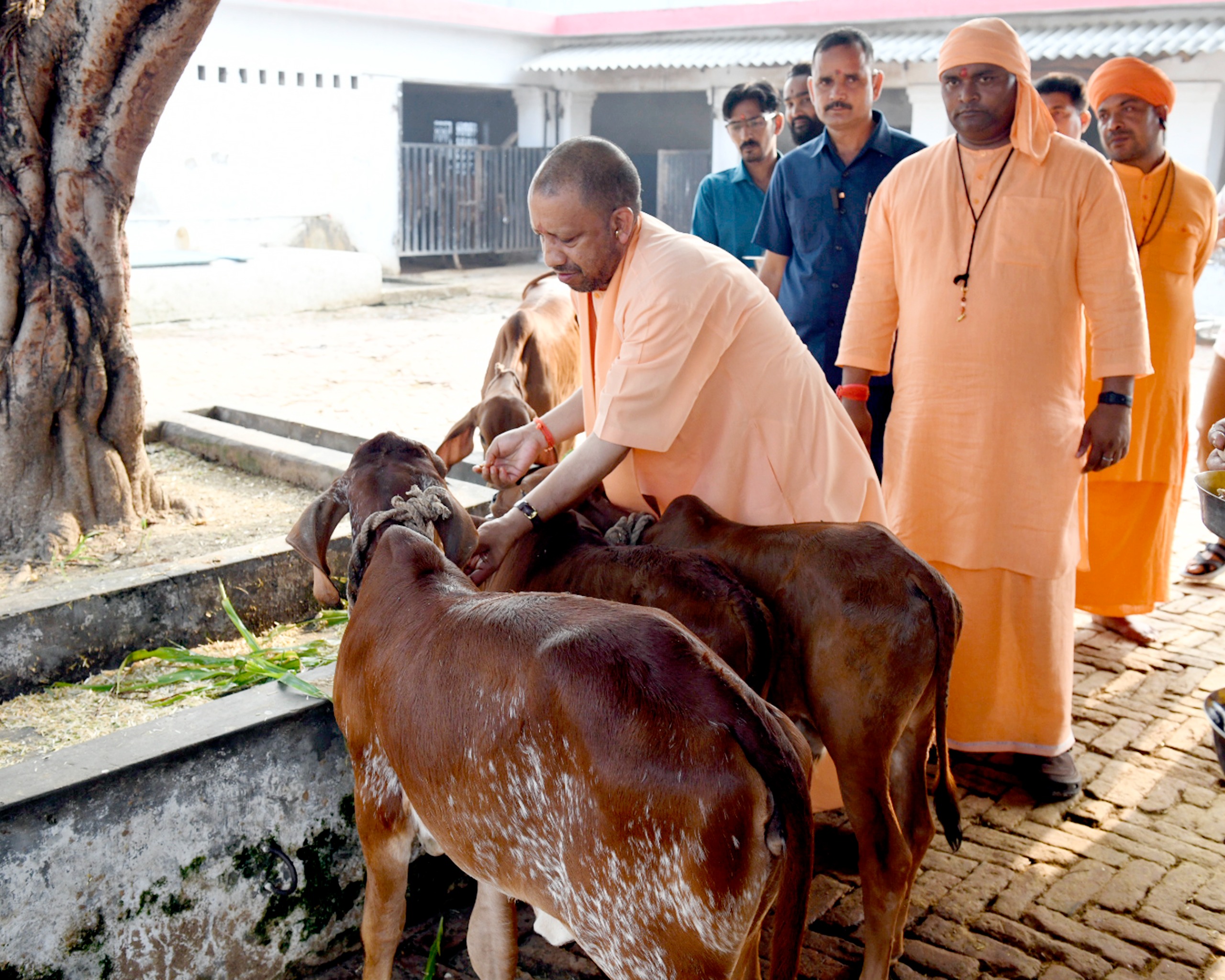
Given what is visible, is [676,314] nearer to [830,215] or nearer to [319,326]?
[830,215]

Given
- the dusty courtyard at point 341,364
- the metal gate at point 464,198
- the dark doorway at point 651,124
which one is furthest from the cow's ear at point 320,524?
the dark doorway at point 651,124

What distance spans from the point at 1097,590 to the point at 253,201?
47.9ft

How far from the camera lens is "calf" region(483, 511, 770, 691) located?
2697 mm

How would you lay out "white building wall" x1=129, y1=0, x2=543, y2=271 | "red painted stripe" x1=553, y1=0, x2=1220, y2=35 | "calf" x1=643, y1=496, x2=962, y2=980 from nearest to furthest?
"calf" x1=643, y1=496, x2=962, y2=980
"red painted stripe" x1=553, y1=0, x2=1220, y2=35
"white building wall" x1=129, y1=0, x2=543, y2=271

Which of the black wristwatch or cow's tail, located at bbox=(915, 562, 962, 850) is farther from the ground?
the black wristwatch

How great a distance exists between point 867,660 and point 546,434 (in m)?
1.36

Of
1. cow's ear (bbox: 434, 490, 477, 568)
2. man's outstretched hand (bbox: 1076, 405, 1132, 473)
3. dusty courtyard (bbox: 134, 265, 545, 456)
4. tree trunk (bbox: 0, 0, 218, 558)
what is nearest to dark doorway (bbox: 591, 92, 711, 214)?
dusty courtyard (bbox: 134, 265, 545, 456)

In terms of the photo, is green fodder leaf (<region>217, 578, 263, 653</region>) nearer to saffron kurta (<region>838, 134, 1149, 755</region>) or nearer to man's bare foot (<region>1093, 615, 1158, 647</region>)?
saffron kurta (<region>838, 134, 1149, 755</region>)

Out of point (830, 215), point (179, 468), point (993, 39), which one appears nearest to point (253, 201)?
point (179, 468)

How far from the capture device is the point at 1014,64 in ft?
12.4

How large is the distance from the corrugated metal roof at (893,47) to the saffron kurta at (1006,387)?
10.2 metres

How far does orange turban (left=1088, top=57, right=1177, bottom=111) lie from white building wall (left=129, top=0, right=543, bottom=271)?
12864mm

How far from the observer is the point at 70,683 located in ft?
12.3

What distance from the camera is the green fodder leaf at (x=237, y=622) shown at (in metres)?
3.66
